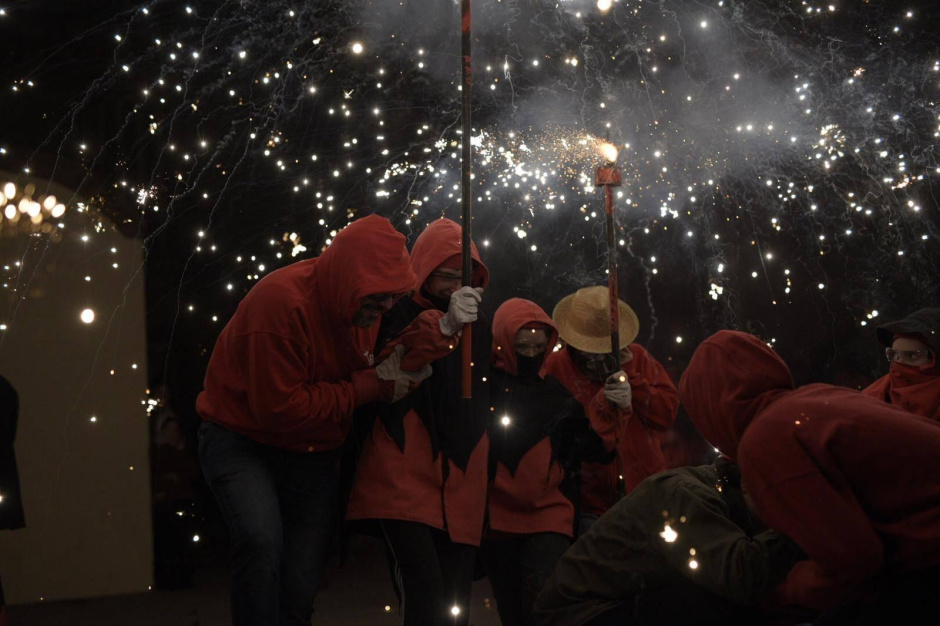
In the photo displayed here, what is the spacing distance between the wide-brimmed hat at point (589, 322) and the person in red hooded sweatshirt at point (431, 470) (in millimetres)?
870

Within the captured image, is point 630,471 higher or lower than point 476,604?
higher

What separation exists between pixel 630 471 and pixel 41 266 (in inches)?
120

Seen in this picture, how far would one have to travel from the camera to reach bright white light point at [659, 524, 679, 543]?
2115 millimetres

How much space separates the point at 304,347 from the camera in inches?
107

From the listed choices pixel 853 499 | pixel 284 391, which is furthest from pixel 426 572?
pixel 853 499

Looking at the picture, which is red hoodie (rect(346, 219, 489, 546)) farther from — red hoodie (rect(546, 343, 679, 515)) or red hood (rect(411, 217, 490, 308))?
red hoodie (rect(546, 343, 679, 515))

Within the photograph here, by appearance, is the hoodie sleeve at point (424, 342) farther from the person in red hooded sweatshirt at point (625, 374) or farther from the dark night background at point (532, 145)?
the dark night background at point (532, 145)

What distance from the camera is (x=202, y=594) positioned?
4.46m

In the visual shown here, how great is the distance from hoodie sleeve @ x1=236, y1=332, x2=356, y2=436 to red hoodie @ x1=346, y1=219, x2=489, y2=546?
228 millimetres

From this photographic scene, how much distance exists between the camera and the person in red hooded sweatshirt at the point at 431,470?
268 centimetres

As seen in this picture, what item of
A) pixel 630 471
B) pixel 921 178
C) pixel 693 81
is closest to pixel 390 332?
pixel 630 471

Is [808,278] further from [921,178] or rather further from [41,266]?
[41,266]

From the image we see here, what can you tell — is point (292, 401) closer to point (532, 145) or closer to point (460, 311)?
point (460, 311)

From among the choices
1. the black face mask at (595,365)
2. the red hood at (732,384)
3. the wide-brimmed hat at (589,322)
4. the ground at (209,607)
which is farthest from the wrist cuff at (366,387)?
the ground at (209,607)
